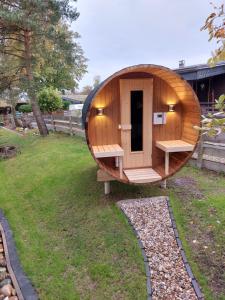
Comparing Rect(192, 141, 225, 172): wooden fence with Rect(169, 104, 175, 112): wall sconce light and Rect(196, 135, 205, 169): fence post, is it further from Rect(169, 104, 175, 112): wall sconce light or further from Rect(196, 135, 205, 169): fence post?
Rect(169, 104, 175, 112): wall sconce light

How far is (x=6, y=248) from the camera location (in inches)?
173

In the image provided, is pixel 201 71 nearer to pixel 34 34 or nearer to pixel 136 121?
pixel 34 34

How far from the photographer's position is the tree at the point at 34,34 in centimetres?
1063

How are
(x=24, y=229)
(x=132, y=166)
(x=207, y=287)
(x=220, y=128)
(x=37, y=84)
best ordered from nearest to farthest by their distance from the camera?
(x=220, y=128) → (x=207, y=287) → (x=24, y=229) → (x=132, y=166) → (x=37, y=84)

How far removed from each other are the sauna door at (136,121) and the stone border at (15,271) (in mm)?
2917

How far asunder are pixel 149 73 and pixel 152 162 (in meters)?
2.11

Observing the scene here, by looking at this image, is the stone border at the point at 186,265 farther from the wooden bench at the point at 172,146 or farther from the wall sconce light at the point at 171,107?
the wall sconce light at the point at 171,107

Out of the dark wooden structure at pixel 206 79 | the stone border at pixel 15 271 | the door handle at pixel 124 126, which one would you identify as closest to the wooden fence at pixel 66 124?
the dark wooden structure at pixel 206 79

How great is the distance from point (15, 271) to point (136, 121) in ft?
12.6

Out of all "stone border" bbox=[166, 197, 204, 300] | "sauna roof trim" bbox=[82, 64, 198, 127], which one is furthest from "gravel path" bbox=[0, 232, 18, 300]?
"sauna roof trim" bbox=[82, 64, 198, 127]

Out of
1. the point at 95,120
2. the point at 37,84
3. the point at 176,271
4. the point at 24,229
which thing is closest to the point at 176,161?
the point at 95,120

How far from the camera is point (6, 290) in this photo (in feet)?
11.4

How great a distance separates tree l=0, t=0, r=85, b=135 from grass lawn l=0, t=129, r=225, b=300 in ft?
21.6

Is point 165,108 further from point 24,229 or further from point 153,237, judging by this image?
point 24,229
